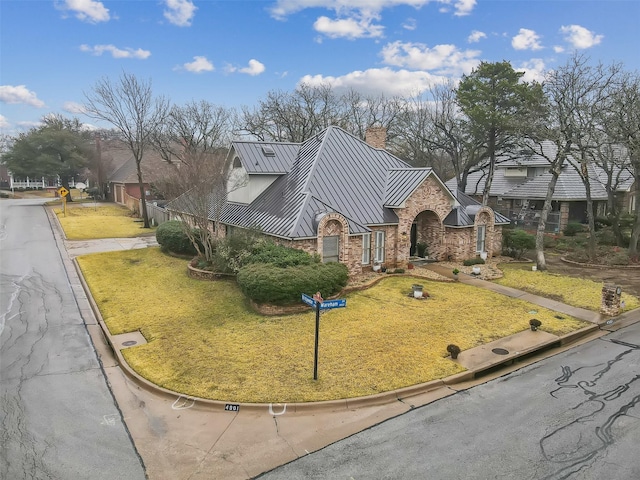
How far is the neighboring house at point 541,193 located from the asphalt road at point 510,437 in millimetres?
24792

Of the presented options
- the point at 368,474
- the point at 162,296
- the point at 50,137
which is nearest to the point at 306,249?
the point at 162,296

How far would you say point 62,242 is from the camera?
30.8m

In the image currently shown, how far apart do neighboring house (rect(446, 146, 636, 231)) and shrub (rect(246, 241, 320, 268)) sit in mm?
19944

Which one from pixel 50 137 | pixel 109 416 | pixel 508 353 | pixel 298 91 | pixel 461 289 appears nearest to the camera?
pixel 109 416

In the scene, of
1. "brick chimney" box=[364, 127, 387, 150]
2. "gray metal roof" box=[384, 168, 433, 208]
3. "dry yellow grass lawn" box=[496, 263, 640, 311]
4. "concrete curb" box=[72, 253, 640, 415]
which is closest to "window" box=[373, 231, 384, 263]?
"gray metal roof" box=[384, 168, 433, 208]

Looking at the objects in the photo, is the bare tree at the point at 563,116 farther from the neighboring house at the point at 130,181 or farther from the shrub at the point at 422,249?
the neighboring house at the point at 130,181

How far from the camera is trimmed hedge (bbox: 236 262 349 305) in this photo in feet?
50.8

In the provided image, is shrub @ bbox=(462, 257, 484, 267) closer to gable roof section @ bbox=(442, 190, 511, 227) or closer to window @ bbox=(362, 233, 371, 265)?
gable roof section @ bbox=(442, 190, 511, 227)

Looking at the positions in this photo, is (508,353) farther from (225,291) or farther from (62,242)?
(62,242)

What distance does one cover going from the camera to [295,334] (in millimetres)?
13930

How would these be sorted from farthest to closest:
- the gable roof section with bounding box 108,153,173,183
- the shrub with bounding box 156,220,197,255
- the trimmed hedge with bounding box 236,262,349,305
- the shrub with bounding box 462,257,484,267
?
the gable roof section with bounding box 108,153,173,183, the shrub with bounding box 156,220,197,255, the shrub with bounding box 462,257,484,267, the trimmed hedge with bounding box 236,262,349,305

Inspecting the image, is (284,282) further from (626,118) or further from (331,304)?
(626,118)

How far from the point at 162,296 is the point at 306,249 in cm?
643

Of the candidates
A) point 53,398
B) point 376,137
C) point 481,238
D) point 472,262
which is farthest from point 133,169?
point 53,398
